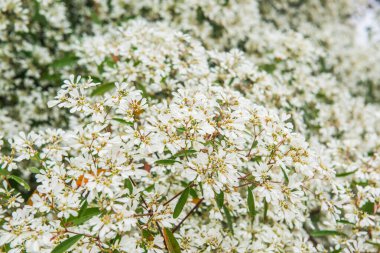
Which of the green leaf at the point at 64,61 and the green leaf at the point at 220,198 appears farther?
the green leaf at the point at 64,61

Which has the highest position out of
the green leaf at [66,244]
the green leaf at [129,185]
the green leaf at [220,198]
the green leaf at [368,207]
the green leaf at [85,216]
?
→ the green leaf at [220,198]

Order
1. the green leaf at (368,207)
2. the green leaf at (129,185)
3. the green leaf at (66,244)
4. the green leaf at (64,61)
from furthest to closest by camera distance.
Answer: the green leaf at (64,61), the green leaf at (368,207), the green leaf at (129,185), the green leaf at (66,244)

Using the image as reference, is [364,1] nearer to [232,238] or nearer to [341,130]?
[341,130]

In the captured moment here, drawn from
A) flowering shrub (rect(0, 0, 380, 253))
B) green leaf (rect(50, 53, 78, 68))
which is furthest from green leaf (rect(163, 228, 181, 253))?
green leaf (rect(50, 53, 78, 68))

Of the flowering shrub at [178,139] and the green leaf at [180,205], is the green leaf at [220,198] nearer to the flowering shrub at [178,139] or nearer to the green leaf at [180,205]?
the flowering shrub at [178,139]

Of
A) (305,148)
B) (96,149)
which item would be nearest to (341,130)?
(305,148)

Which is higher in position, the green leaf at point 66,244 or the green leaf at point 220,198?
the green leaf at point 220,198

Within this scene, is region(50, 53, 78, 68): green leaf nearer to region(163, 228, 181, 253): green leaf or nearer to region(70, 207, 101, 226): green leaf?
region(70, 207, 101, 226): green leaf

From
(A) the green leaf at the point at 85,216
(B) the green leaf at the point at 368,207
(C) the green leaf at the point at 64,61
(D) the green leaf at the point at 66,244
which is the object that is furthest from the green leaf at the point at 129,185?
(C) the green leaf at the point at 64,61
